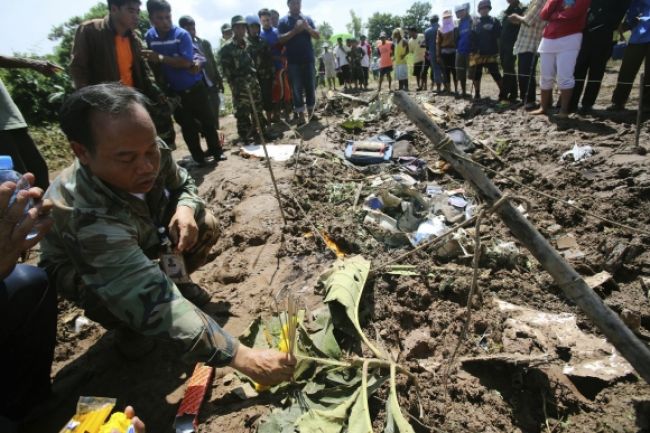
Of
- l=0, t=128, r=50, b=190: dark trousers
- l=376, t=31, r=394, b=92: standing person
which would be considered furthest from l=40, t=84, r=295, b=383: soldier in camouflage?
l=376, t=31, r=394, b=92: standing person

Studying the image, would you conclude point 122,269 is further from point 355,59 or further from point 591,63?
point 355,59

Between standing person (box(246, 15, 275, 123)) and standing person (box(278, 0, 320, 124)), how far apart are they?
1.21 feet

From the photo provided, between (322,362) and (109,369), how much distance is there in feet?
4.66

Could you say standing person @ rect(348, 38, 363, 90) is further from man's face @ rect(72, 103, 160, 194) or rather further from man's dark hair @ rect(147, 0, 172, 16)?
man's face @ rect(72, 103, 160, 194)

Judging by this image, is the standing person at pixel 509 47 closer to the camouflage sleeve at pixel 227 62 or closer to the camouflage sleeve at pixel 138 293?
the camouflage sleeve at pixel 227 62

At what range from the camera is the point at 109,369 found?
7.64ft

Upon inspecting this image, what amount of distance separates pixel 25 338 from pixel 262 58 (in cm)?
616

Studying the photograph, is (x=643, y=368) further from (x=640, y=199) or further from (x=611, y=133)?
(x=611, y=133)

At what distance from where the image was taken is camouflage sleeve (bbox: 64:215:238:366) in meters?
1.64

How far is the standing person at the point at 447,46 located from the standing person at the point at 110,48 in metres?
7.37

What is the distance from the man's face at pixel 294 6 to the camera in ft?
21.9

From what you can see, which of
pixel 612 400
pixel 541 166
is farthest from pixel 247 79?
pixel 612 400

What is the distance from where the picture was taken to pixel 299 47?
22.8ft

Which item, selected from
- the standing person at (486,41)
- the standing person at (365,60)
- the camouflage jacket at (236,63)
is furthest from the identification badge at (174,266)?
the standing person at (365,60)
